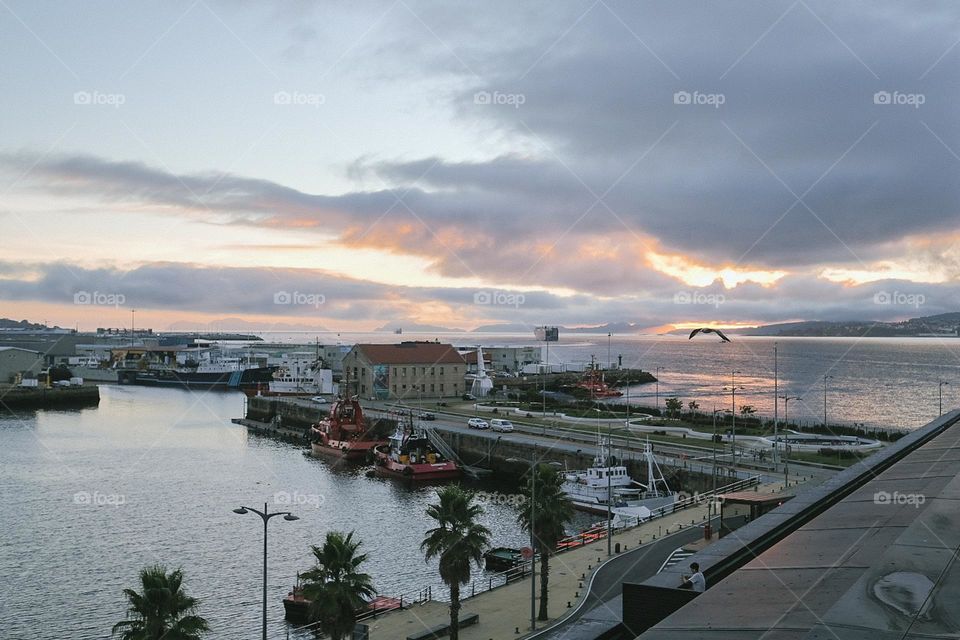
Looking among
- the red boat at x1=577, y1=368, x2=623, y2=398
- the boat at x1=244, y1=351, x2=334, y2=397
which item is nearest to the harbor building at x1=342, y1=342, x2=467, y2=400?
the boat at x1=244, y1=351, x2=334, y2=397

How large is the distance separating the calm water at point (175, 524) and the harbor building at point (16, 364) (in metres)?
71.3

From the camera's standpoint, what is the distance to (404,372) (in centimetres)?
10519

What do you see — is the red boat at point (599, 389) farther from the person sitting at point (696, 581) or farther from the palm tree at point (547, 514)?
the person sitting at point (696, 581)

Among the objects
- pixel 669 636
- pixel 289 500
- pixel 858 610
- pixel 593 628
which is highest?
pixel 858 610

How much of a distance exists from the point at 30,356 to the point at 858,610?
161m

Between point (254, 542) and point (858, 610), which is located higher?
point (858, 610)

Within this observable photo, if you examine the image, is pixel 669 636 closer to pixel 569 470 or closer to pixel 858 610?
pixel 858 610

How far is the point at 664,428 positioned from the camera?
72750 mm

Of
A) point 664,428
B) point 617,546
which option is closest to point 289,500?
point 617,546

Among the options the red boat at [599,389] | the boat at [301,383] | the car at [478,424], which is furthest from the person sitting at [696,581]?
the boat at [301,383]

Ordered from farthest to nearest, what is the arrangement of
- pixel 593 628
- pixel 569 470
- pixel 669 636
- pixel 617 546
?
pixel 569 470, pixel 617 546, pixel 593 628, pixel 669 636

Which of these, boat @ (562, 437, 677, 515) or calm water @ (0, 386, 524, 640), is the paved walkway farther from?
boat @ (562, 437, 677, 515)

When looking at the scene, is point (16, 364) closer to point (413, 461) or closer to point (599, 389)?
point (599, 389)

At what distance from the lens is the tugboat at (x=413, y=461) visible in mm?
59656
